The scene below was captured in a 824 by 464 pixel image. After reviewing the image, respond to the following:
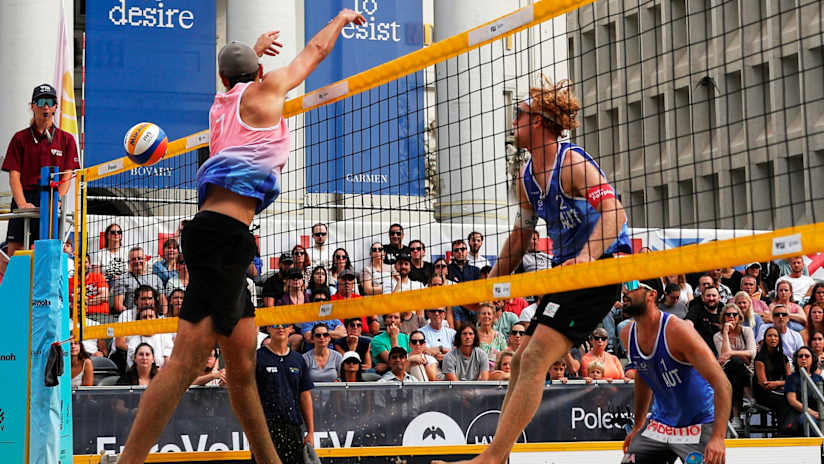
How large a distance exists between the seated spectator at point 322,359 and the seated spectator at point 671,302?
3888 millimetres

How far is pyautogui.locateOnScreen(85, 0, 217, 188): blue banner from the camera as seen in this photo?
17922mm

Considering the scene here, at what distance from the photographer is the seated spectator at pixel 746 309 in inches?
496

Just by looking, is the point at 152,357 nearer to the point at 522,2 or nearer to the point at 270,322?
the point at 270,322

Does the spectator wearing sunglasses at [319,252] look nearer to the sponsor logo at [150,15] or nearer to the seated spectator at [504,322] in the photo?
the seated spectator at [504,322]

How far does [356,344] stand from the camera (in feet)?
37.5

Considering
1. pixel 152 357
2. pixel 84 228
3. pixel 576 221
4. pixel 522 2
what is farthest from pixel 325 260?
pixel 522 2

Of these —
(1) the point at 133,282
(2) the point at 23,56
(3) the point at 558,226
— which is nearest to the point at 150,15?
(2) the point at 23,56

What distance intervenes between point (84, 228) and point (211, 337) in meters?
2.85

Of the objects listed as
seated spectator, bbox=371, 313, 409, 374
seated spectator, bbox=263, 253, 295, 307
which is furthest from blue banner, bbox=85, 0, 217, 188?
seated spectator, bbox=371, 313, 409, 374

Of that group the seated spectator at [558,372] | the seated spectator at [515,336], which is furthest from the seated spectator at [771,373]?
the seated spectator at [515,336]

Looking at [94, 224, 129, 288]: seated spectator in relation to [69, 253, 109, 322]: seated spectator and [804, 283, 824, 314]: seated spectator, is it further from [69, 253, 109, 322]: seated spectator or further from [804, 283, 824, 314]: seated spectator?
[804, 283, 824, 314]: seated spectator

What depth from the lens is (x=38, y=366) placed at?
22.9 ft

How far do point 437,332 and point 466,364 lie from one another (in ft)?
2.75

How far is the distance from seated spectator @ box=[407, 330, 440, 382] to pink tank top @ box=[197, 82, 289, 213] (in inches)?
217
